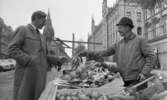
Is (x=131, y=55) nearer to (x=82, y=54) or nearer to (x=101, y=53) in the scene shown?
(x=101, y=53)

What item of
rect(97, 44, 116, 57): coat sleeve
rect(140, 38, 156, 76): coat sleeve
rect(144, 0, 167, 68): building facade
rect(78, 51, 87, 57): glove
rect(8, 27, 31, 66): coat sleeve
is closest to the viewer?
rect(140, 38, 156, 76): coat sleeve

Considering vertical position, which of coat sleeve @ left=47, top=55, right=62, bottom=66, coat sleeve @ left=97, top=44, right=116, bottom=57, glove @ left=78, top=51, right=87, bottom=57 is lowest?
coat sleeve @ left=47, top=55, right=62, bottom=66

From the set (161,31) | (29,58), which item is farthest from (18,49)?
(161,31)

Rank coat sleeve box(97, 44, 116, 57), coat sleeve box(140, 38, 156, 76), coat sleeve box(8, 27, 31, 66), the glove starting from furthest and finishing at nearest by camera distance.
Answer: the glove → coat sleeve box(97, 44, 116, 57) → coat sleeve box(8, 27, 31, 66) → coat sleeve box(140, 38, 156, 76)

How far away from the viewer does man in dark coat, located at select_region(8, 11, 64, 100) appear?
272 centimetres

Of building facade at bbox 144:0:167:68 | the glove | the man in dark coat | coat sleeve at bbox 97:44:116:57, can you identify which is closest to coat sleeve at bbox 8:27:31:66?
the man in dark coat

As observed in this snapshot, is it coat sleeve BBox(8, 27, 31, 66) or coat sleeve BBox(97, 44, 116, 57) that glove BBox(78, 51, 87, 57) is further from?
coat sleeve BBox(8, 27, 31, 66)

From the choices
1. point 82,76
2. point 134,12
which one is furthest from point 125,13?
point 82,76

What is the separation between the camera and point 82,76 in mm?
3928

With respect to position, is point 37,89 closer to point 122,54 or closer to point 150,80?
point 122,54

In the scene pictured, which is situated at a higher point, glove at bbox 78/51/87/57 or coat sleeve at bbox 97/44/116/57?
coat sleeve at bbox 97/44/116/57

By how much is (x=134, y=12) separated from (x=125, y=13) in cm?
196

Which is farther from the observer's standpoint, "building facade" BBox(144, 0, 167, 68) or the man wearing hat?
"building facade" BBox(144, 0, 167, 68)

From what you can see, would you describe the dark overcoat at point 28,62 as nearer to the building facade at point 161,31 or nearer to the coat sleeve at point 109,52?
the coat sleeve at point 109,52
